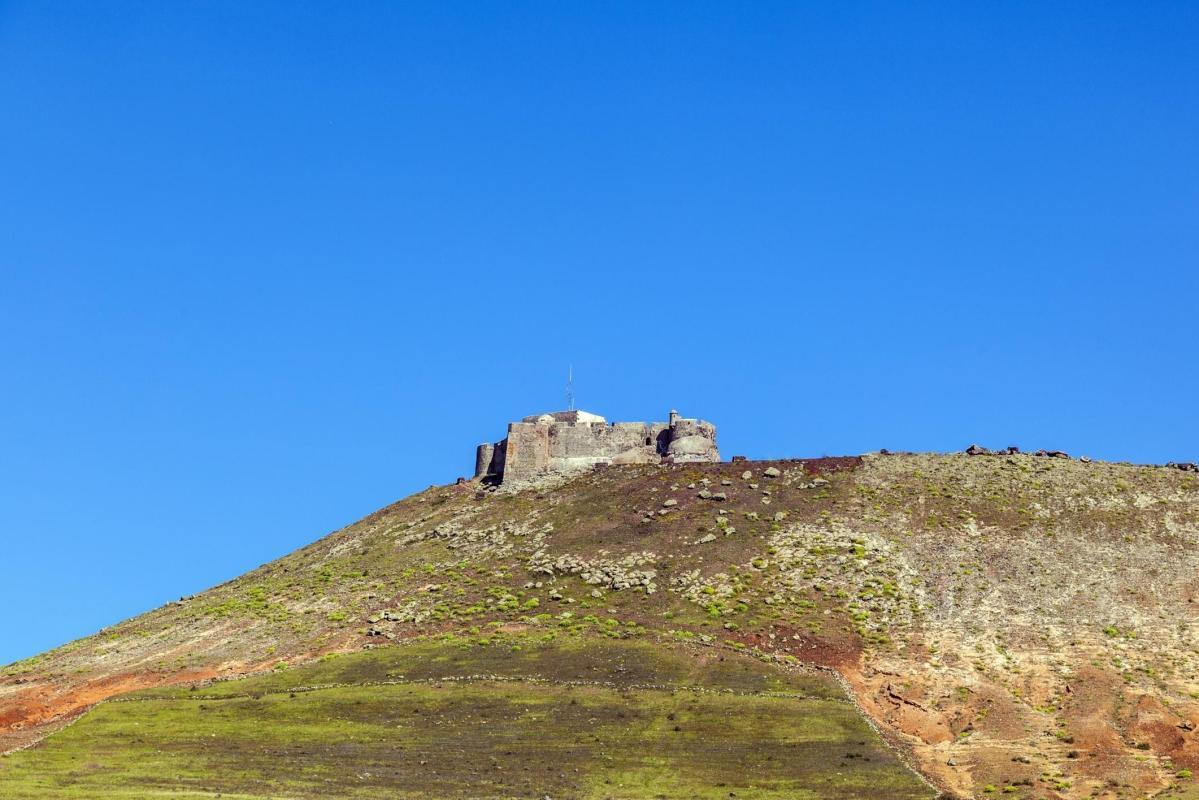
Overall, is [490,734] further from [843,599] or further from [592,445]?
[592,445]

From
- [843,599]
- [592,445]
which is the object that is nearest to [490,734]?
[843,599]

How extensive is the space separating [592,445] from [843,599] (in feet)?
97.7

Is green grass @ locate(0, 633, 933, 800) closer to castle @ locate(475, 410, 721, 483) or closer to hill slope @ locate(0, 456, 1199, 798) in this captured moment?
hill slope @ locate(0, 456, 1199, 798)

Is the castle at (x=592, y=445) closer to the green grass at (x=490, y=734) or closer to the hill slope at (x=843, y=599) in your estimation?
the hill slope at (x=843, y=599)

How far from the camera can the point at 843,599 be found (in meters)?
92.8

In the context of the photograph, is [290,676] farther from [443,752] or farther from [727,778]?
[727,778]

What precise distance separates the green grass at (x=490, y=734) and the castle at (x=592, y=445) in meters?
27.8

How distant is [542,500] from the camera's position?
364 feet

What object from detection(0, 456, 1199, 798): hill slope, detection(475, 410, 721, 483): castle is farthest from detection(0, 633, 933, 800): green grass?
detection(475, 410, 721, 483): castle

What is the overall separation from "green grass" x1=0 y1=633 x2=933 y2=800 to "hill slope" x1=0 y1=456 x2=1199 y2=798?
1179mm

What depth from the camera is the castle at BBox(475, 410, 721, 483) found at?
379 feet

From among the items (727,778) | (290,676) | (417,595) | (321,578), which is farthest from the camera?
(321,578)

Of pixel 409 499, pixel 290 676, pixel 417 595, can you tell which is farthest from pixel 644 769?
pixel 409 499

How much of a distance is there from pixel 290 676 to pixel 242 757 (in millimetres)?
12898
